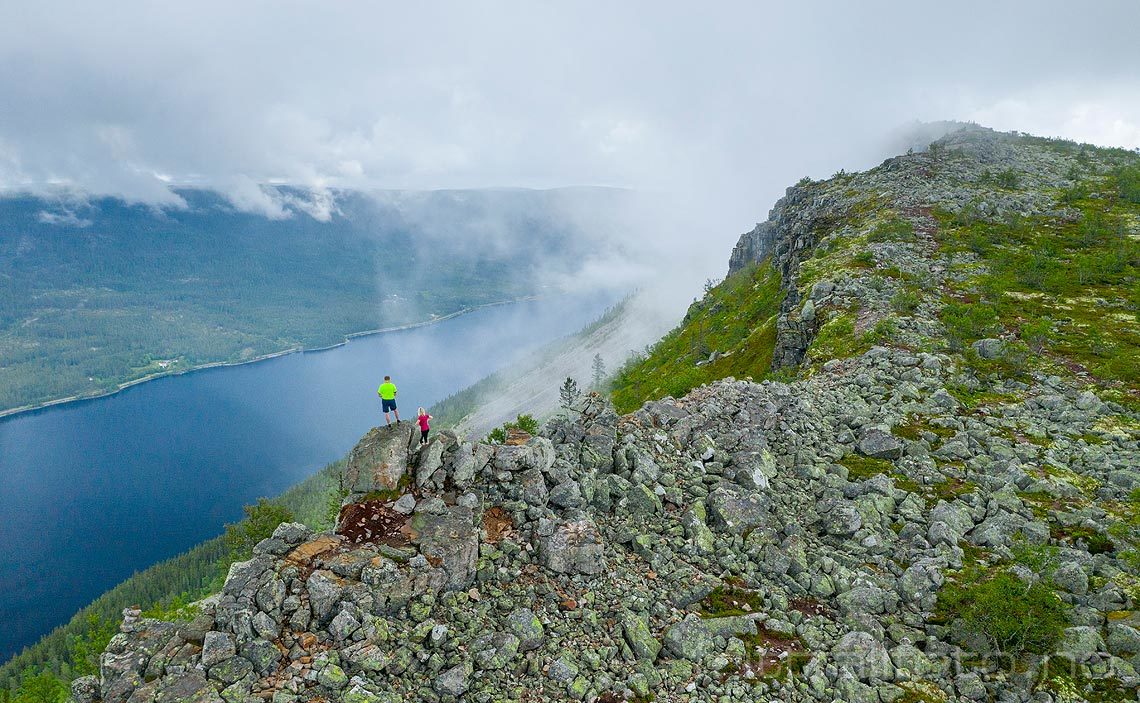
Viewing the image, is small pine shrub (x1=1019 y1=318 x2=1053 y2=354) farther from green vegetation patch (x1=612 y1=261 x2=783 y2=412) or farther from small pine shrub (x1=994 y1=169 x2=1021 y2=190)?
small pine shrub (x1=994 y1=169 x2=1021 y2=190)

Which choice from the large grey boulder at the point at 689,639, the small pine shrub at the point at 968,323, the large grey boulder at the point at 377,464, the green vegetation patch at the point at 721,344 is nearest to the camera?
the large grey boulder at the point at 689,639

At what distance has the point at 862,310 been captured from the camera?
4812 cm

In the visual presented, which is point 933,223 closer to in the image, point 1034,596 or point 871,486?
point 871,486

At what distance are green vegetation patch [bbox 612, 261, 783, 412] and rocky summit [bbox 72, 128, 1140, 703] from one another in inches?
1548

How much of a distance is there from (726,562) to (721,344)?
319 feet

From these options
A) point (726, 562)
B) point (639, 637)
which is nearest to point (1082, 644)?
point (726, 562)

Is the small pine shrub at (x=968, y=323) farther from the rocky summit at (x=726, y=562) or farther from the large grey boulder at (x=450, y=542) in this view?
the large grey boulder at (x=450, y=542)

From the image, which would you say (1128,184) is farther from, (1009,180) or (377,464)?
(377,464)

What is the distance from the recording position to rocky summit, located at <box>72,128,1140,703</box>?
541 inches

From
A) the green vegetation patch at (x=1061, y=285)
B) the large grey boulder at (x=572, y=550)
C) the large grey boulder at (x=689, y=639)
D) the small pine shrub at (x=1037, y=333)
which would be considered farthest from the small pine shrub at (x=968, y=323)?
the large grey boulder at (x=572, y=550)

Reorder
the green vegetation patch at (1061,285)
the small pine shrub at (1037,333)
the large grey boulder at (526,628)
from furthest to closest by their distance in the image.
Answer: the small pine shrub at (1037,333) < the green vegetation patch at (1061,285) < the large grey boulder at (526,628)

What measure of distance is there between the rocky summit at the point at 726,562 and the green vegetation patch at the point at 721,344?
129 feet

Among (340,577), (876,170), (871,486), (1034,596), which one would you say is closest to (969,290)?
(871,486)

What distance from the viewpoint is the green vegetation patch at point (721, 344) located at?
82.4m
